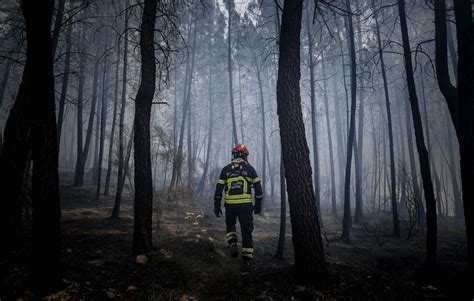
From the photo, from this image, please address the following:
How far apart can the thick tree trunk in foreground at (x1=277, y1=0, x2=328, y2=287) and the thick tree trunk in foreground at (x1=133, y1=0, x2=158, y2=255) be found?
2.64 metres

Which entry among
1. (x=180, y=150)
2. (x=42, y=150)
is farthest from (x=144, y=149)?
(x=180, y=150)

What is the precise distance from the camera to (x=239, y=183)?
5.75 metres

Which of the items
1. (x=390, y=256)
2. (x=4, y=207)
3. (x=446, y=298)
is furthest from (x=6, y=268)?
(x=390, y=256)

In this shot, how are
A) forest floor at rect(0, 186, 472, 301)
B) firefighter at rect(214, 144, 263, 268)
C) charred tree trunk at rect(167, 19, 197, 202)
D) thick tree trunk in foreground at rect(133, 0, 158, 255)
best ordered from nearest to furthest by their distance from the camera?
forest floor at rect(0, 186, 472, 301), thick tree trunk in foreground at rect(133, 0, 158, 255), firefighter at rect(214, 144, 263, 268), charred tree trunk at rect(167, 19, 197, 202)

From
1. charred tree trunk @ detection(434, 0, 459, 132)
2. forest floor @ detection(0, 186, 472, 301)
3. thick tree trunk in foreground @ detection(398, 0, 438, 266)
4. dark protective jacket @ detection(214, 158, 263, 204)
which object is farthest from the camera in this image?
charred tree trunk @ detection(434, 0, 459, 132)

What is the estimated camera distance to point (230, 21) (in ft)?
47.2

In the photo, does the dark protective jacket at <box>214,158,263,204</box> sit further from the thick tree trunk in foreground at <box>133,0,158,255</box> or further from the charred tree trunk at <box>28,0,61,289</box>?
the charred tree trunk at <box>28,0,61,289</box>

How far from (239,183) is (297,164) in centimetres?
→ 204

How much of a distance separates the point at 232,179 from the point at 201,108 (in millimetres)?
21280


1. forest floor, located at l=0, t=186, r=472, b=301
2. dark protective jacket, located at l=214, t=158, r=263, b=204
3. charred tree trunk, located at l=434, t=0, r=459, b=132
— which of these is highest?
charred tree trunk, located at l=434, t=0, r=459, b=132

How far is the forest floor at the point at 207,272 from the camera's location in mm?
3481

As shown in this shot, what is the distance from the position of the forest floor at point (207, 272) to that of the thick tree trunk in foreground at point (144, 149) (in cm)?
42

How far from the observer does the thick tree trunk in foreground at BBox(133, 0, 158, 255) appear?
4.82 meters

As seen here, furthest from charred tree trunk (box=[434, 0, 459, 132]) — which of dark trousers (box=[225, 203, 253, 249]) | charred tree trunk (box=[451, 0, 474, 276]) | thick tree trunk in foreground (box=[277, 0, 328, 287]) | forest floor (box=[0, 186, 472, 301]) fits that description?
dark trousers (box=[225, 203, 253, 249])
